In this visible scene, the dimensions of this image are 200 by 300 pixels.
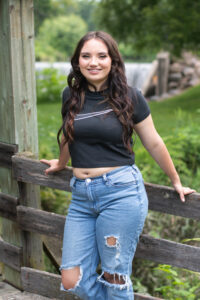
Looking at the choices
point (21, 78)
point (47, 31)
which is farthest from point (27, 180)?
point (47, 31)

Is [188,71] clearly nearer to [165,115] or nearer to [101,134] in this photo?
[165,115]

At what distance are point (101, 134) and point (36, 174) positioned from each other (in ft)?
2.80

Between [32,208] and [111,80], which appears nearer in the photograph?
[111,80]

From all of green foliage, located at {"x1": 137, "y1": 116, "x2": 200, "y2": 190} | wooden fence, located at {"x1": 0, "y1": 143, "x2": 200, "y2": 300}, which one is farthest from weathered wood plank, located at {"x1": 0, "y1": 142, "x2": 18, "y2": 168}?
green foliage, located at {"x1": 137, "y1": 116, "x2": 200, "y2": 190}

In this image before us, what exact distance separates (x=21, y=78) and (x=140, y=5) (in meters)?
12.3

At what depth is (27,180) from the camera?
3.25 metres

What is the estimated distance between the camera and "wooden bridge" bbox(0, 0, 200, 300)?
287 centimetres

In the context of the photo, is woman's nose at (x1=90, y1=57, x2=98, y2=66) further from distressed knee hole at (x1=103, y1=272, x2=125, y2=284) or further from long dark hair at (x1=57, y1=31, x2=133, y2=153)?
distressed knee hole at (x1=103, y1=272, x2=125, y2=284)

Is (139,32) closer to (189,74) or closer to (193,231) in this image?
(189,74)

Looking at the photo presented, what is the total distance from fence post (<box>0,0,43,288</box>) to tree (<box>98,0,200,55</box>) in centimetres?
937

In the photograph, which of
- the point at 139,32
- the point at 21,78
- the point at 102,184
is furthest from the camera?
the point at 139,32

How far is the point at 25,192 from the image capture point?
11.0 feet

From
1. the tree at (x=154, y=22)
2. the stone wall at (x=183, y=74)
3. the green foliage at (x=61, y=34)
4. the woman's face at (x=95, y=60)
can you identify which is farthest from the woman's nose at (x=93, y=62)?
the green foliage at (x=61, y=34)

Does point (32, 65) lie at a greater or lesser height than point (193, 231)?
greater
